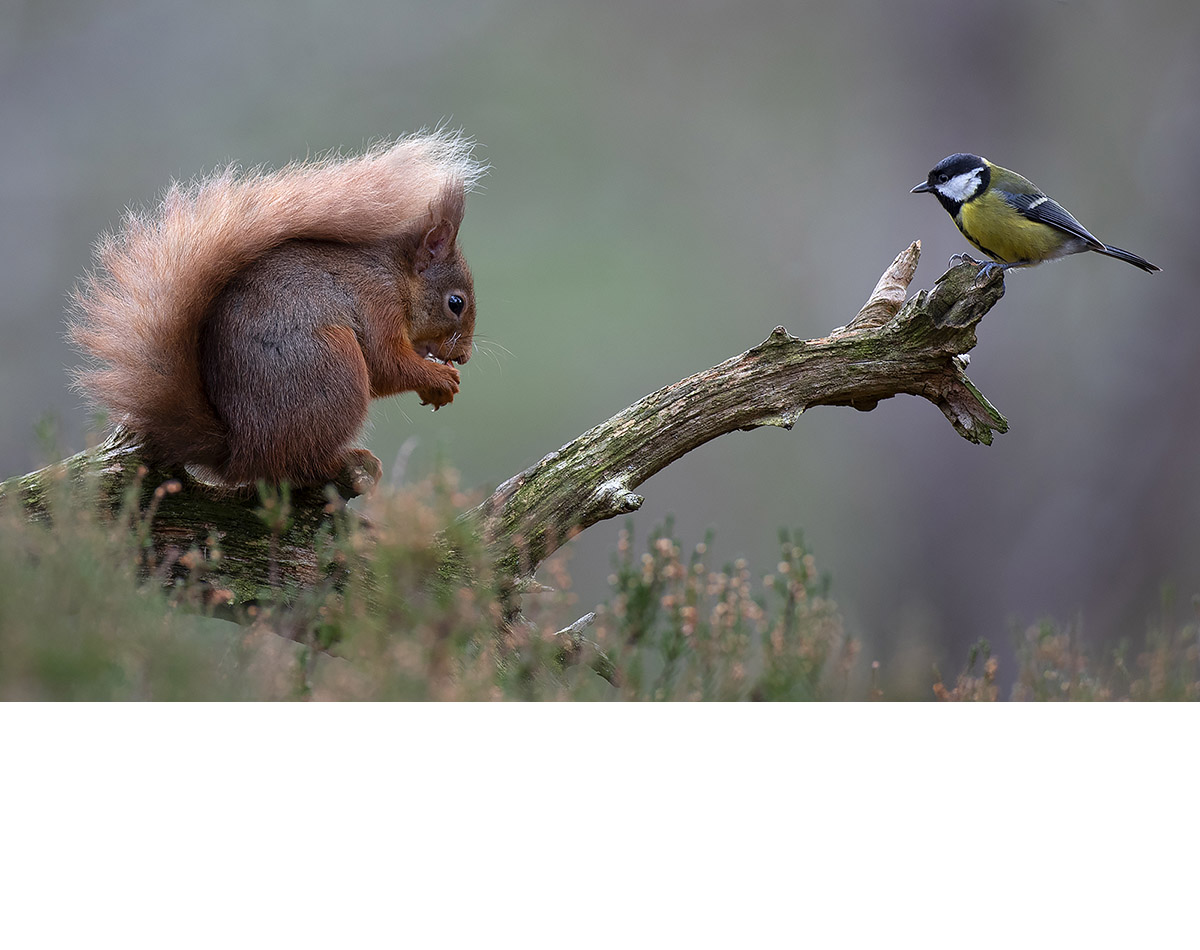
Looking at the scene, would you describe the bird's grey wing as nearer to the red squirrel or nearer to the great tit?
the great tit

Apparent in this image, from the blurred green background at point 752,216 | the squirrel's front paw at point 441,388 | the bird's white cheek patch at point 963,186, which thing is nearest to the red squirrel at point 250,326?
the squirrel's front paw at point 441,388

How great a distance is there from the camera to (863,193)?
3.83 m

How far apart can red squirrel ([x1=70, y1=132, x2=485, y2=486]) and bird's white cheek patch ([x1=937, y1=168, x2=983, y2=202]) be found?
1031mm

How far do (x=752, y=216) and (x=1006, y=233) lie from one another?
213 centimetres

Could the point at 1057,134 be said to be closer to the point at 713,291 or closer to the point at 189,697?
the point at 713,291

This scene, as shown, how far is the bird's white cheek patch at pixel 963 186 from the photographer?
187cm

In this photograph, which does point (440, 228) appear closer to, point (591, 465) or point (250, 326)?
point (250, 326)

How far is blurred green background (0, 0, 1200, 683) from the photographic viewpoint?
2.76m

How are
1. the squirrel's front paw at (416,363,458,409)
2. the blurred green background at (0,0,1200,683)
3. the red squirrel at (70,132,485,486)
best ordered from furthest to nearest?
the blurred green background at (0,0,1200,683) < the squirrel's front paw at (416,363,458,409) < the red squirrel at (70,132,485,486)

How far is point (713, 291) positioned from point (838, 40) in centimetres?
97

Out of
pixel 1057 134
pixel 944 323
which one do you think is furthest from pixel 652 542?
pixel 1057 134

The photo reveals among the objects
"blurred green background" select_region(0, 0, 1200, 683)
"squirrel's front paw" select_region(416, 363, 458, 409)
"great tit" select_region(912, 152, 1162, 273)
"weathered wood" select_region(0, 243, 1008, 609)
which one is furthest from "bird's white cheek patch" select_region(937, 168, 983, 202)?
"squirrel's front paw" select_region(416, 363, 458, 409)

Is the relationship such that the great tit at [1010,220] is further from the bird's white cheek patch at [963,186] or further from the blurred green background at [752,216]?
the blurred green background at [752,216]

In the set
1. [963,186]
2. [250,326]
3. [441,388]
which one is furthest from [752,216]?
[250,326]
